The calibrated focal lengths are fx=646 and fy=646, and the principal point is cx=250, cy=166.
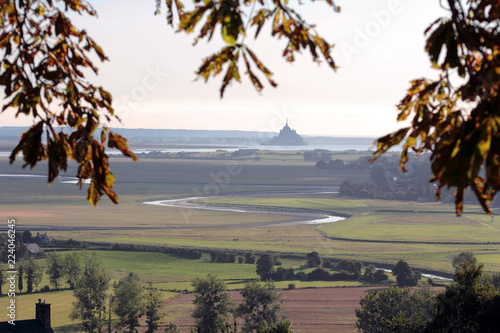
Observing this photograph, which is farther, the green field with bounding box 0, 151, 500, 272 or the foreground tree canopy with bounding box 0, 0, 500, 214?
the green field with bounding box 0, 151, 500, 272

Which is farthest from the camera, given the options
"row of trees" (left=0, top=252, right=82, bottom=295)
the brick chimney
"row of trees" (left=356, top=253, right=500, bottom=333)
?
"row of trees" (left=0, top=252, right=82, bottom=295)

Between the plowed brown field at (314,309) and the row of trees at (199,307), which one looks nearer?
the row of trees at (199,307)

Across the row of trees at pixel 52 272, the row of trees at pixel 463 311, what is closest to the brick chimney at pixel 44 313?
the row of trees at pixel 463 311

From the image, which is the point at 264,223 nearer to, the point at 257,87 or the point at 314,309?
the point at 314,309

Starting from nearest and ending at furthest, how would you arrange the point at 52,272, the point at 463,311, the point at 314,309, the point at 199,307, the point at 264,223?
1. the point at 463,311
2. the point at 199,307
3. the point at 314,309
4. the point at 52,272
5. the point at 264,223

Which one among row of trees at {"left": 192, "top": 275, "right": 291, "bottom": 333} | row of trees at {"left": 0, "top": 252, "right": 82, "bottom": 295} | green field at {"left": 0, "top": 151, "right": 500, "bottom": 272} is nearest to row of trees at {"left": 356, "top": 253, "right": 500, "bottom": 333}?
row of trees at {"left": 192, "top": 275, "right": 291, "bottom": 333}

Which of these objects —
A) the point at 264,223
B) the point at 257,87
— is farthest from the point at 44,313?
the point at 264,223

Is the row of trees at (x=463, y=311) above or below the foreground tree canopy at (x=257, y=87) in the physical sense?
below

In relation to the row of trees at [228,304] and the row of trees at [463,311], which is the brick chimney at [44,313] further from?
the row of trees at [228,304]

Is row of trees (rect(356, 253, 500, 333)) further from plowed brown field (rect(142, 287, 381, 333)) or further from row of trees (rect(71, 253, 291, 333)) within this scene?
plowed brown field (rect(142, 287, 381, 333))

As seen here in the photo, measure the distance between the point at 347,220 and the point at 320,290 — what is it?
4790 centimetres

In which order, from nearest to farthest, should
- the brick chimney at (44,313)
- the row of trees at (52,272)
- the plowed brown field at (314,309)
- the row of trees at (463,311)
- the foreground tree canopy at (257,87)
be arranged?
the foreground tree canopy at (257,87)
the row of trees at (463,311)
the brick chimney at (44,313)
the plowed brown field at (314,309)
the row of trees at (52,272)

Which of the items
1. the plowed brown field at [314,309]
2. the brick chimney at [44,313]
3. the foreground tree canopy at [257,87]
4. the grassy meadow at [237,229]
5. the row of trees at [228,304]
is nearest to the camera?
the foreground tree canopy at [257,87]

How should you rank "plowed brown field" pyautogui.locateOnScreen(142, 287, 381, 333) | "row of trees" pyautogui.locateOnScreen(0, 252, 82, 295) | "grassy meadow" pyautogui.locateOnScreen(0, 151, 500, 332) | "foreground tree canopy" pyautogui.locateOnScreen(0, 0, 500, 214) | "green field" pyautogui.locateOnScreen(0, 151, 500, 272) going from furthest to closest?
"green field" pyautogui.locateOnScreen(0, 151, 500, 272)
"grassy meadow" pyautogui.locateOnScreen(0, 151, 500, 332)
"row of trees" pyautogui.locateOnScreen(0, 252, 82, 295)
"plowed brown field" pyautogui.locateOnScreen(142, 287, 381, 333)
"foreground tree canopy" pyautogui.locateOnScreen(0, 0, 500, 214)
